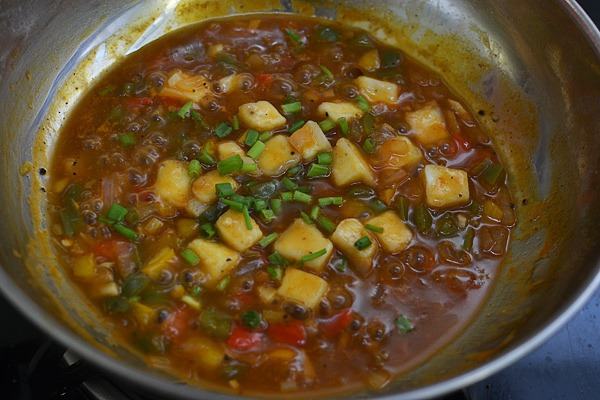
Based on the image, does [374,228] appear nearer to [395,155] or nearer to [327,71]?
[395,155]

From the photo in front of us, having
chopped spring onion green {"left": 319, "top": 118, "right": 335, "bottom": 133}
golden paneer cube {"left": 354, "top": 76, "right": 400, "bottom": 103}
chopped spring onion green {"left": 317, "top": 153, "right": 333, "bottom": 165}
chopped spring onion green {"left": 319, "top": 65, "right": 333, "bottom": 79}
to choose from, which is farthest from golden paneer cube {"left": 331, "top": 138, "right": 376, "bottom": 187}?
chopped spring onion green {"left": 319, "top": 65, "right": 333, "bottom": 79}

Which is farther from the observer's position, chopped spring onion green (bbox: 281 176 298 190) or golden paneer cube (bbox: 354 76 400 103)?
golden paneer cube (bbox: 354 76 400 103)

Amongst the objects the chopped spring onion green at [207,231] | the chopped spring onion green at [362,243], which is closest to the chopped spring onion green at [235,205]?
the chopped spring onion green at [207,231]

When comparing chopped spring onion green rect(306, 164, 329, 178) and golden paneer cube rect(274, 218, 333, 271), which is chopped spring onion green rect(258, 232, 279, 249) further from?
chopped spring onion green rect(306, 164, 329, 178)

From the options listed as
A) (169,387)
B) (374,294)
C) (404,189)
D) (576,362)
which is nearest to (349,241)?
(374,294)

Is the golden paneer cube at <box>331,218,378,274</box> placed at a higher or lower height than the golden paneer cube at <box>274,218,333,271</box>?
higher

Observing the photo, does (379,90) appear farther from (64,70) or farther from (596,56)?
(64,70)

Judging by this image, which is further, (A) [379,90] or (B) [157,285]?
(A) [379,90]

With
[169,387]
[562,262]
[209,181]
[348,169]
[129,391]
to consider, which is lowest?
[129,391]
